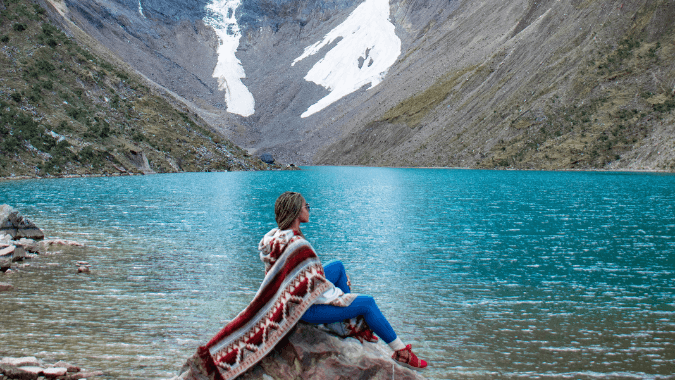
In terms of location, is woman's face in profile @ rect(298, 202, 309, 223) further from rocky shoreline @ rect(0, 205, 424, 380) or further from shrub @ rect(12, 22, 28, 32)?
shrub @ rect(12, 22, 28, 32)

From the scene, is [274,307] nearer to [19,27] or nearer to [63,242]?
[63,242]

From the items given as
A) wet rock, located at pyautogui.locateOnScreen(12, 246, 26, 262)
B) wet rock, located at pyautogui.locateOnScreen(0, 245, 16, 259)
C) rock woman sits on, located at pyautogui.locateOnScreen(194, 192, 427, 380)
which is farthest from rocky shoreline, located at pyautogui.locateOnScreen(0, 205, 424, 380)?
wet rock, located at pyautogui.locateOnScreen(12, 246, 26, 262)

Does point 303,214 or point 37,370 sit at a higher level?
point 303,214

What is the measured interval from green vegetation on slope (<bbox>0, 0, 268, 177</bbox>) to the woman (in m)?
62.8

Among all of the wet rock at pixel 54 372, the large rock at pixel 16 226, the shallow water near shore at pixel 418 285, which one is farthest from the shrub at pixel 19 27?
the wet rock at pixel 54 372

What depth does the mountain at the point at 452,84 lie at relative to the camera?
85562mm

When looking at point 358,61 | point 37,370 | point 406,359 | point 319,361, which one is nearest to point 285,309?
point 319,361

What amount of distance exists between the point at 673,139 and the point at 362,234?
2536 inches

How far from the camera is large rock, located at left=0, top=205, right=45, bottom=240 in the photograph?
2269cm

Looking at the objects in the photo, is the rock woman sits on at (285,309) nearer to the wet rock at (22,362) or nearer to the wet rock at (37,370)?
the wet rock at (37,370)

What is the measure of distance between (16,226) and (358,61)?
169494 mm

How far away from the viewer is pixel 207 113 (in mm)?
169500

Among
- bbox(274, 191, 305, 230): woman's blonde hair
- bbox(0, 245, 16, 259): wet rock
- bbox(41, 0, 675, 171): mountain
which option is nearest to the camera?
bbox(274, 191, 305, 230): woman's blonde hair

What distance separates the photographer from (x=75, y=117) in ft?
239
